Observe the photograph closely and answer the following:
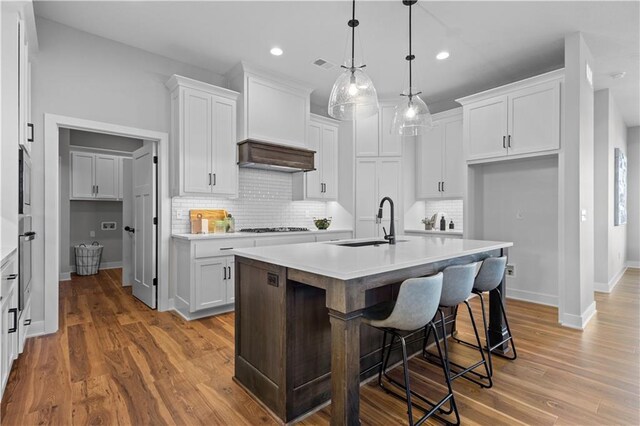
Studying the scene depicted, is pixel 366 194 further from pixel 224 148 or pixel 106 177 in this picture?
pixel 106 177

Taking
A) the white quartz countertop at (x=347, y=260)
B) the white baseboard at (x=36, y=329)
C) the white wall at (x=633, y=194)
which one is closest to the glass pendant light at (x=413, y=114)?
the white quartz countertop at (x=347, y=260)

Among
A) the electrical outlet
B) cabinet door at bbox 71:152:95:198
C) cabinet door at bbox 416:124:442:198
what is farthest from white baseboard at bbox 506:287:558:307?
cabinet door at bbox 71:152:95:198

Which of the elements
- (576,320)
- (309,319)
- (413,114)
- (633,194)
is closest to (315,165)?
(413,114)

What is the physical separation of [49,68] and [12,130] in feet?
4.71

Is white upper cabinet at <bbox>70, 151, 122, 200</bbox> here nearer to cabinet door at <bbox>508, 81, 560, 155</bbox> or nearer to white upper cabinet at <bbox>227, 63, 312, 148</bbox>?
white upper cabinet at <bbox>227, 63, 312, 148</bbox>

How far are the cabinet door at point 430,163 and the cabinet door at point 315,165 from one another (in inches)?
66.4

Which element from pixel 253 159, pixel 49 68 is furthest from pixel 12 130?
pixel 253 159

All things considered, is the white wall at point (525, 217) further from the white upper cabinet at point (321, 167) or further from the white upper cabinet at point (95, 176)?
the white upper cabinet at point (95, 176)

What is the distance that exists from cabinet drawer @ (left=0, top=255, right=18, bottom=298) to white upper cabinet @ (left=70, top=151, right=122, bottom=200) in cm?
507

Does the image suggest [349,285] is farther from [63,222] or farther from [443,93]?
[63,222]

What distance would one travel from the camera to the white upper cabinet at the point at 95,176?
655 cm

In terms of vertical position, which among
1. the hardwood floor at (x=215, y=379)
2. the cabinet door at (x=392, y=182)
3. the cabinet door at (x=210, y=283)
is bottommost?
the hardwood floor at (x=215, y=379)

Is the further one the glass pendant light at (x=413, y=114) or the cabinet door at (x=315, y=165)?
the cabinet door at (x=315, y=165)

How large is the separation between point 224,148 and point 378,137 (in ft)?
8.30
